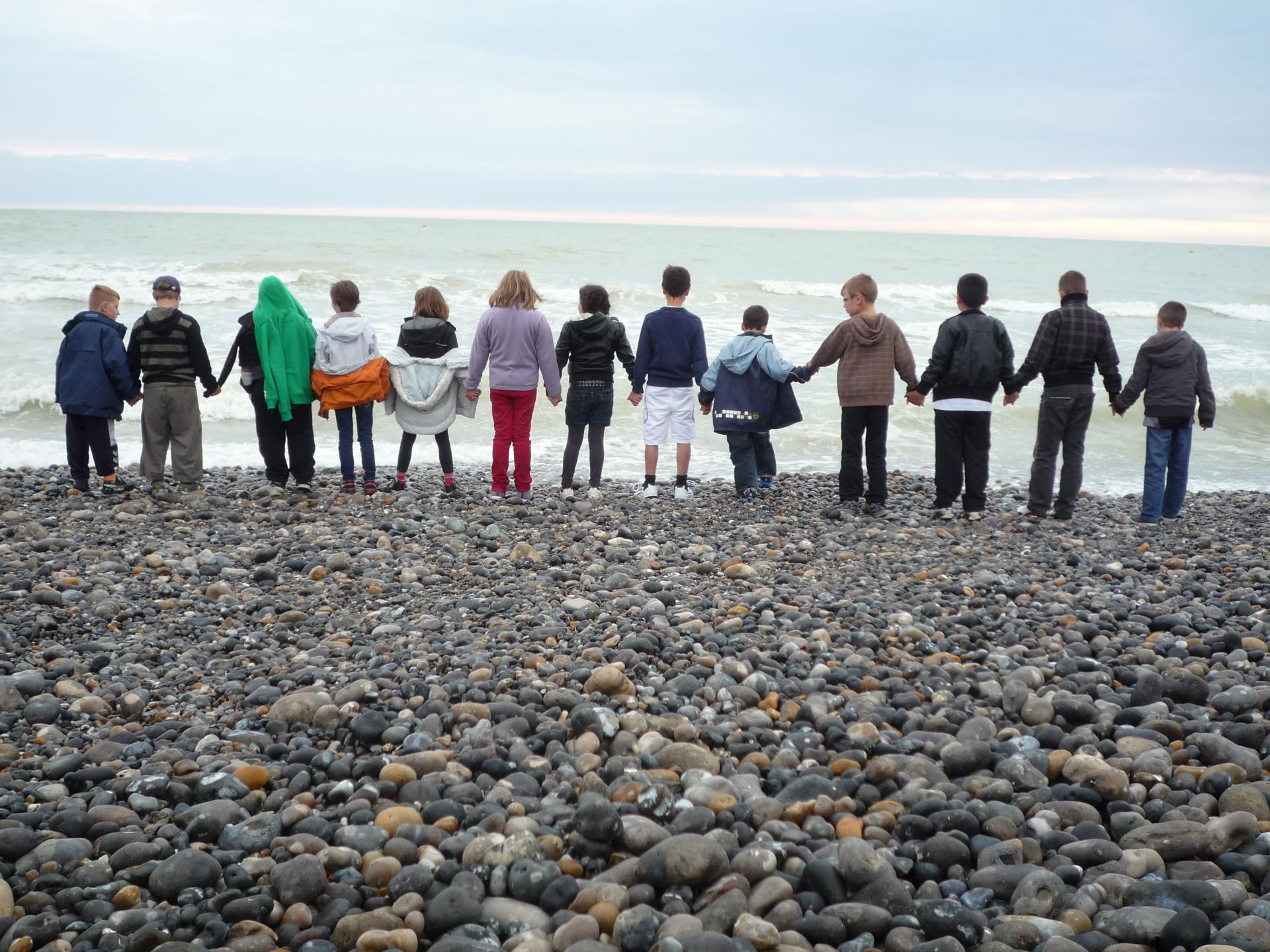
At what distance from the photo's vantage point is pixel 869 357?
338 inches

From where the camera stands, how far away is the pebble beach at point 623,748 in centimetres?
296

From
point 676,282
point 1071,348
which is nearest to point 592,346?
point 676,282

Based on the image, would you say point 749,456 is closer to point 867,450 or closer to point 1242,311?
point 867,450

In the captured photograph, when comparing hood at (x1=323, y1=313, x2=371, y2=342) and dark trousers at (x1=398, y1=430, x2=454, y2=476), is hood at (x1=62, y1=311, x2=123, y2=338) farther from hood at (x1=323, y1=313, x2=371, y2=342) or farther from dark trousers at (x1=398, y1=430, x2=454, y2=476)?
dark trousers at (x1=398, y1=430, x2=454, y2=476)

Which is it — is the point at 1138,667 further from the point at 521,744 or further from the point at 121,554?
the point at 121,554

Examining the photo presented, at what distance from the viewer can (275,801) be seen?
143 inches

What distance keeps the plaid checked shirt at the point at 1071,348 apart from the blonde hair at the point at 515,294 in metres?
4.52

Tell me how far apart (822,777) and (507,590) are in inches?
121

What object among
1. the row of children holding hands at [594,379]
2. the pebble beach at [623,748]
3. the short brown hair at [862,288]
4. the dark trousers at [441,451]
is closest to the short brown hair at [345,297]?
the row of children holding hands at [594,379]

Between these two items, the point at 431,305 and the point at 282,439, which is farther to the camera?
the point at 282,439

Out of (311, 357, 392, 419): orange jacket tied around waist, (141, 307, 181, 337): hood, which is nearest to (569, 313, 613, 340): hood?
(311, 357, 392, 419): orange jacket tied around waist

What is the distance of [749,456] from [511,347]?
8.71 feet

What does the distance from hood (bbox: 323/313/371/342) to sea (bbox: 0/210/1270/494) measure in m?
2.52

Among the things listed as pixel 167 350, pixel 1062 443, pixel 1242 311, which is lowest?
pixel 1062 443
